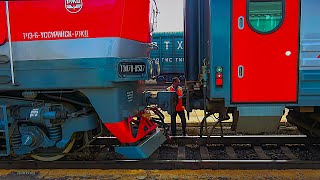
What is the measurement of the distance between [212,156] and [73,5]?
3.34 metres

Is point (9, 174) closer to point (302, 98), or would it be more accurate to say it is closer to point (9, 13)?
point (9, 13)

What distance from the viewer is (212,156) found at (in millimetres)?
5156

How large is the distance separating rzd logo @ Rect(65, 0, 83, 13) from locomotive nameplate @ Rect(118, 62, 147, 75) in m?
0.94

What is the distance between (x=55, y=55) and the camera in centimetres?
397

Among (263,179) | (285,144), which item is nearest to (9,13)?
(263,179)

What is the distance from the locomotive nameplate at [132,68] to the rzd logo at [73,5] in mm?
944

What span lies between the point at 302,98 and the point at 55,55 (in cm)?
347

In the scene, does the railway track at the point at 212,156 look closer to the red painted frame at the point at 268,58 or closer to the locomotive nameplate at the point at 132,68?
the red painted frame at the point at 268,58

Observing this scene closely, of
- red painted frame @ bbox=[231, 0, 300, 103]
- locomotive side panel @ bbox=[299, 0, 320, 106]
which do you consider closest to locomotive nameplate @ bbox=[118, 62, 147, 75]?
red painted frame @ bbox=[231, 0, 300, 103]

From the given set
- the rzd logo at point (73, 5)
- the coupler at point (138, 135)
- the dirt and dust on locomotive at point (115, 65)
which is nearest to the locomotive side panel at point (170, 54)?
the coupler at point (138, 135)

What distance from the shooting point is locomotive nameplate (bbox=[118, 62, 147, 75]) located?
402 centimetres

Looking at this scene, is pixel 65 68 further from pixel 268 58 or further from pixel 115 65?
pixel 268 58

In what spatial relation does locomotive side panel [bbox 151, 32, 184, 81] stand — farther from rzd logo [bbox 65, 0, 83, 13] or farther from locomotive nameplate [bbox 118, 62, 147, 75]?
rzd logo [bbox 65, 0, 83, 13]

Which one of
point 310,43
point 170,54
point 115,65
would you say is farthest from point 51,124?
point 170,54
